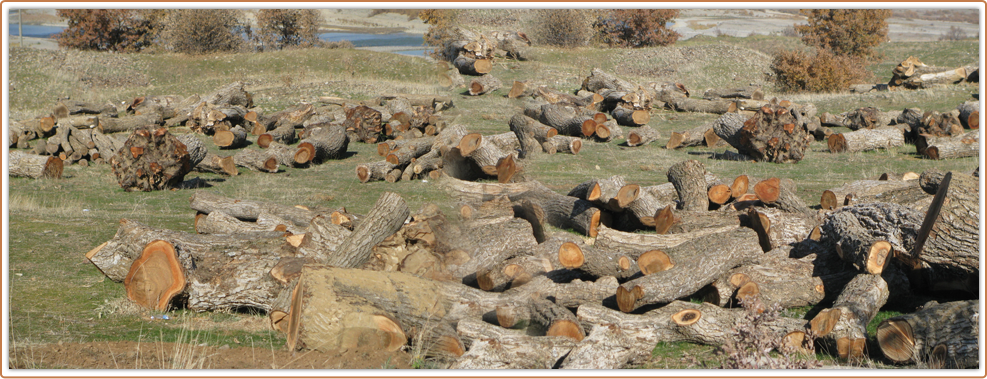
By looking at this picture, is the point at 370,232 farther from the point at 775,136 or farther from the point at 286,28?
the point at 286,28

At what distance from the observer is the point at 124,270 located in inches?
277

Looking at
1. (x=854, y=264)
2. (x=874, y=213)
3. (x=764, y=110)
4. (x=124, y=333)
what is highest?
(x=764, y=110)

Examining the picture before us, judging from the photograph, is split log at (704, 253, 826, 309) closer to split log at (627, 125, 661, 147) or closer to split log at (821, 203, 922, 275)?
split log at (821, 203, 922, 275)

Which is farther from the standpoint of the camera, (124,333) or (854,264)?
(854,264)

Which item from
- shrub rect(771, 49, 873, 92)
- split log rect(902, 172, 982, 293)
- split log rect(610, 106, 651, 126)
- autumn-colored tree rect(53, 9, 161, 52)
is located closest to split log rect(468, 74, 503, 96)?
split log rect(610, 106, 651, 126)

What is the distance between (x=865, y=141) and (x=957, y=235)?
37.5ft

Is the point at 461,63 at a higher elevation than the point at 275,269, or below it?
higher

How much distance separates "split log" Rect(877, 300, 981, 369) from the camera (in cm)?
497

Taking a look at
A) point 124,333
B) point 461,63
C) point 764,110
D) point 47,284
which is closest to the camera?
point 124,333

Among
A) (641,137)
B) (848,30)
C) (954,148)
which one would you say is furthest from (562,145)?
(848,30)

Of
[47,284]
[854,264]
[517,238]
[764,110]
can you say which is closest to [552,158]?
[764,110]

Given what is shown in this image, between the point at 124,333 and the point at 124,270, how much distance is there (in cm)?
152

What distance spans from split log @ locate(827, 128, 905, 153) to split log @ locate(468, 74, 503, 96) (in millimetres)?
11585

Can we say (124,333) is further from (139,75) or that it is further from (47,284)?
(139,75)
